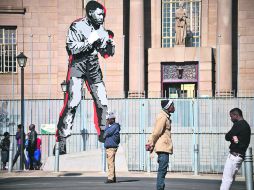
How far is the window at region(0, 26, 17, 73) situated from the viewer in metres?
46.3

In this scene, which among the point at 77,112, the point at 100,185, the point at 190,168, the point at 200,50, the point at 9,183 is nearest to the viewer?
the point at 100,185

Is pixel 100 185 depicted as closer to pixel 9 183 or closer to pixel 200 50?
pixel 9 183

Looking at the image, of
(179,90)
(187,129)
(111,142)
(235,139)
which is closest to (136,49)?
(179,90)

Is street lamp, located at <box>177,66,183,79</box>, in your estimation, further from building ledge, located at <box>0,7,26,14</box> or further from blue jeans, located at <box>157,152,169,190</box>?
blue jeans, located at <box>157,152,169,190</box>

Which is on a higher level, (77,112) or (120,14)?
(120,14)

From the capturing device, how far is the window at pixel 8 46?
46312mm

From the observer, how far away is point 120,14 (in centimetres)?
4491

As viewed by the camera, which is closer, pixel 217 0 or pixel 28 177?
pixel 28 177

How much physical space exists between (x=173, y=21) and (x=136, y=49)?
3.38m

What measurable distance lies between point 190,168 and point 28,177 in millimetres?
7547

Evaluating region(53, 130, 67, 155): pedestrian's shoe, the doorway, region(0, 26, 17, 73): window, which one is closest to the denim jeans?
region(53, 130, 67, 155): pedestrian's shoe

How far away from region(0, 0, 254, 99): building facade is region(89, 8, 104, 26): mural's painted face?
24.6 inches

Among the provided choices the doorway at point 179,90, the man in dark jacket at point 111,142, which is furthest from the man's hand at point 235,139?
the doorway at point 179,90

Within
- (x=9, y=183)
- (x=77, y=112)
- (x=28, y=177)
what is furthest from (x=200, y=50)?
(x=9, y=183)
